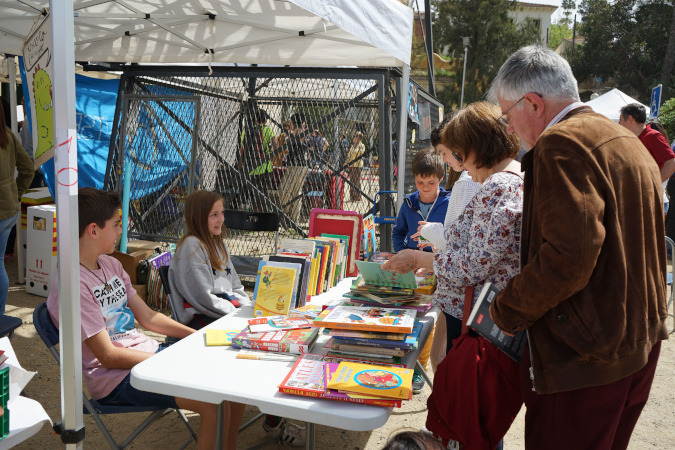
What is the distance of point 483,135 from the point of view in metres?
2.05

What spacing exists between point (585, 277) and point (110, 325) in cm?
193

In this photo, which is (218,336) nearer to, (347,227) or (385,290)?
(385,290)

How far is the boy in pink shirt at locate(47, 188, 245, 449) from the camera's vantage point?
2100 mm

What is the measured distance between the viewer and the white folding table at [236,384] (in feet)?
4.98

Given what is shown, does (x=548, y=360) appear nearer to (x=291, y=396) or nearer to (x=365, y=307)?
(x=291, y=396)

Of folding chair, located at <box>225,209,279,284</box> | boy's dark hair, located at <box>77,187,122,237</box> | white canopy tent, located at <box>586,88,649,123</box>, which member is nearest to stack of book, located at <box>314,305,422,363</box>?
boy's dark hair, located at <box>77,187,122,237</box>

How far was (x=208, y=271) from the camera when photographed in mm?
2855

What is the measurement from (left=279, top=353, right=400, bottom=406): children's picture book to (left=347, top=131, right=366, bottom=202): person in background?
3.50 meters

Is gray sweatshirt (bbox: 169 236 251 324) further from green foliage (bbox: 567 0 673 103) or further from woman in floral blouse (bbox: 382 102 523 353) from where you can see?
green foliage (bbox: 567 0 673 103)

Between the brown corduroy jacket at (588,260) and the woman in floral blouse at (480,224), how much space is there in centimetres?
30

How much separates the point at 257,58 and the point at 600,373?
4.48 metres

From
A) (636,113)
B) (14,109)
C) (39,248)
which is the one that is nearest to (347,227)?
(39,248)

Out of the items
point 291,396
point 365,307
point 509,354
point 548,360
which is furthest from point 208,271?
point 548,360

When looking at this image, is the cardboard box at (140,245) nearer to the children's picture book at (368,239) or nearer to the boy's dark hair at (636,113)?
the children's picture book at (368,239)
